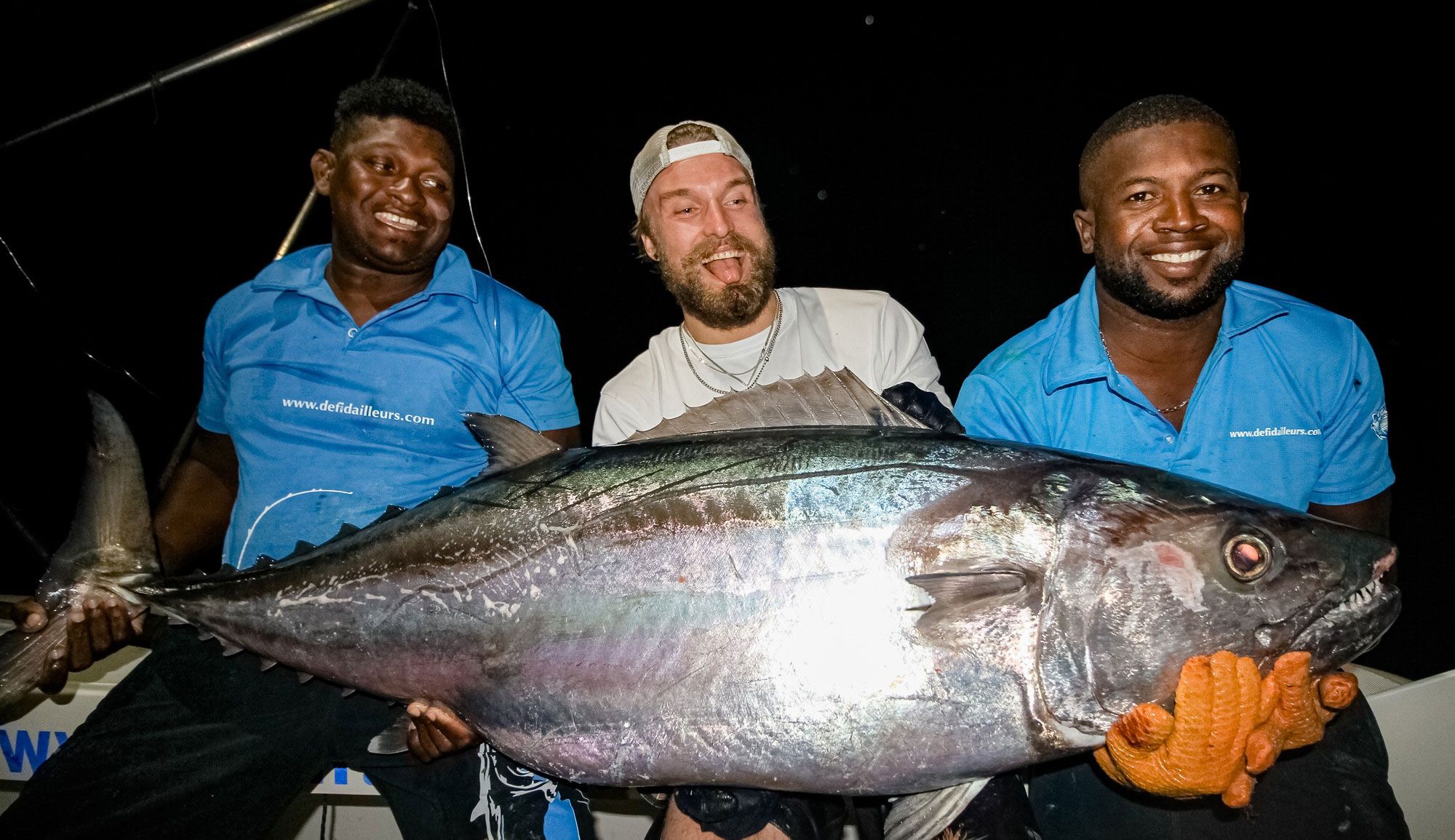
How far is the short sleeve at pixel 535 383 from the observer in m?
2.44

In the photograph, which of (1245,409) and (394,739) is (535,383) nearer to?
(394,739)

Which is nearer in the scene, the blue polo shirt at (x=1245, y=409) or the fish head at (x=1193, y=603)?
the fish head at (x=1193, y=603)

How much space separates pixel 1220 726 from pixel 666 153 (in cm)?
234

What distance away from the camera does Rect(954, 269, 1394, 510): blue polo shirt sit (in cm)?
209

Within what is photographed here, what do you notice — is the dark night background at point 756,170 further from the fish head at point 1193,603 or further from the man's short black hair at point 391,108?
the fish head at point 1193,603

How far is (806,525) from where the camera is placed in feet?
4.81

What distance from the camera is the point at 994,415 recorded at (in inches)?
87.2

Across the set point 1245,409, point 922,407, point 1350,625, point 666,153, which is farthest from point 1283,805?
point 666,153

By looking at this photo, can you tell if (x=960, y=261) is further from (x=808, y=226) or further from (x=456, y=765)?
(x=456, y=765)

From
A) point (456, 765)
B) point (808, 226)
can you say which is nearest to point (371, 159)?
point (456, 765)

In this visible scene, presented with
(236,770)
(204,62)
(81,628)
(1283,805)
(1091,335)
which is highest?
(204,62)

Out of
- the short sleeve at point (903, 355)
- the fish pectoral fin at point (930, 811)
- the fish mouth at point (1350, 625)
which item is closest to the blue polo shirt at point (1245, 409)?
the short sleeve at point (903, 355)

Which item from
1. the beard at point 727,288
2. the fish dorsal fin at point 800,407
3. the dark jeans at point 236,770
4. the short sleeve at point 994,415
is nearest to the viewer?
the fish dorsal fin at point 800,407

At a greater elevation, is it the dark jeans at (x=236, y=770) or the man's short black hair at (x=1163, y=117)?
the man's short black hair at (x=1163, y=117)
